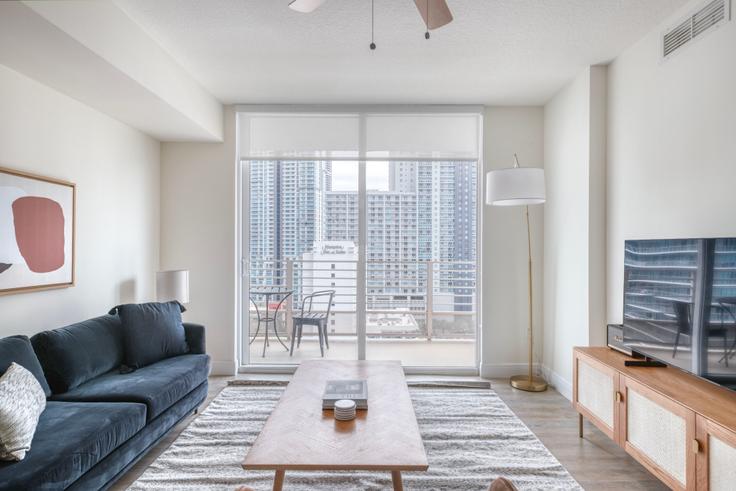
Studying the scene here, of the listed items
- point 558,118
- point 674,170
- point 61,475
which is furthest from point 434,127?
point 61,475

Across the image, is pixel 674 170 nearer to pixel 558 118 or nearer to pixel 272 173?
pixel 558 118

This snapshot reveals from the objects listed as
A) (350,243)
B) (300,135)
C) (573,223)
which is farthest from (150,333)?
(573,223)

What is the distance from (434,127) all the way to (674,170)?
2207 mm

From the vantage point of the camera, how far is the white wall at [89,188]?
261cm

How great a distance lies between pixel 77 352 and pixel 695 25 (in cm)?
413

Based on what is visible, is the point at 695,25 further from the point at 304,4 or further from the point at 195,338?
the point at 195,338

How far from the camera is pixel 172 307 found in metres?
3.43

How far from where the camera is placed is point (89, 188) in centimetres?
327

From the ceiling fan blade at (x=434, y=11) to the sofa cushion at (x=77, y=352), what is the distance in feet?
8.93

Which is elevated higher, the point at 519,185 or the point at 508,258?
the point at 519,185

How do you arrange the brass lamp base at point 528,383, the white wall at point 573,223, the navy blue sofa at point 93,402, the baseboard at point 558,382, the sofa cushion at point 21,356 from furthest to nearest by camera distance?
1. the brass lamp base at point 528,383
2. the baseboard at point 558,382
3. the white wall at point 573,223
4. the sofa cushion at point 21,356
5. the navy blue sofa at point 93,402

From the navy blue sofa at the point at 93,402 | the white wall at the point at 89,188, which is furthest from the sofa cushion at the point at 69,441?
the white wall at the point at 89,188

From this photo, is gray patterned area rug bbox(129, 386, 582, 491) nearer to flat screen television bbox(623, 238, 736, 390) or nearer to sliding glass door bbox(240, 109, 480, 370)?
flat screen television bbox(623, 238, 736, 390)

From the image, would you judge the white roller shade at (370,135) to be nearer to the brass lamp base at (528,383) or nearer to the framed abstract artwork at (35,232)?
the framed abstract artwork at (35,232)
